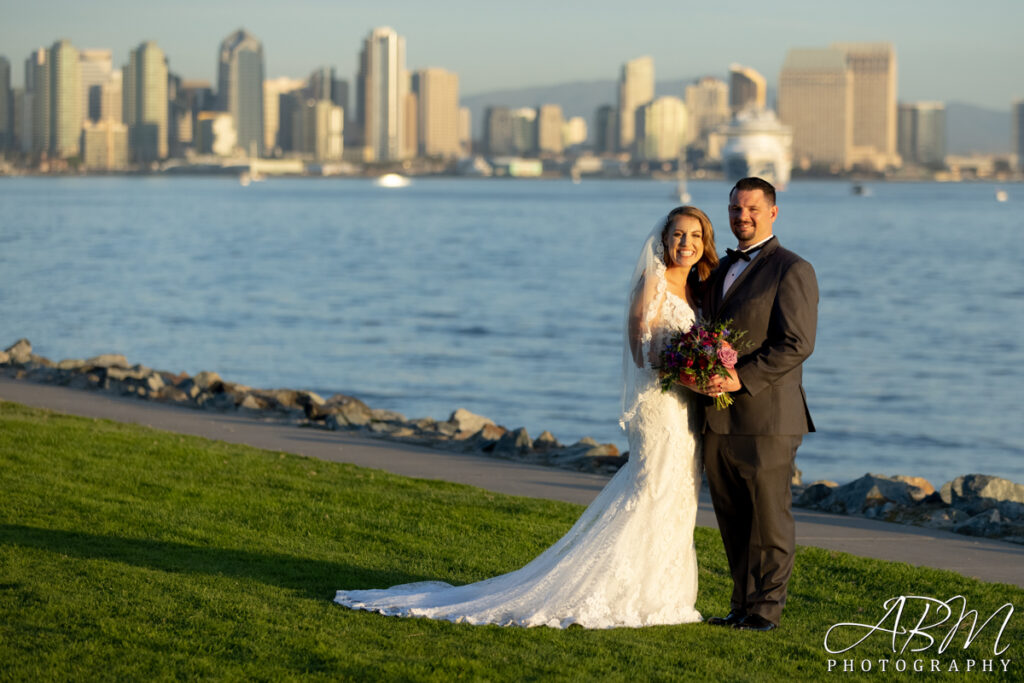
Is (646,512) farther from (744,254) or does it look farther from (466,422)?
(466,422)

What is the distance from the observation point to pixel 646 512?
6.69 meters

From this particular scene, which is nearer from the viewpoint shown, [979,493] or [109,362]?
[979,493]

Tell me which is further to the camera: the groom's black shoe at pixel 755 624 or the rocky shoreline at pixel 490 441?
the rocky shoreline at pixel 490 441

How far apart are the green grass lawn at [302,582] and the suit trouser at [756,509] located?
0.24 m

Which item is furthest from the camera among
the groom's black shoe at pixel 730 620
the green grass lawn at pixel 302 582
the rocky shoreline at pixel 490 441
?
the rocky shoreline at pixel 490 441

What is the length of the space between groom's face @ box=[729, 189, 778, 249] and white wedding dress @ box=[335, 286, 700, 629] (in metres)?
0.46

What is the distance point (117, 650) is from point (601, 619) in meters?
2.29

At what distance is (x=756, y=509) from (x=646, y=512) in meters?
0.53

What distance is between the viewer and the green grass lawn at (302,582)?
6.06 metres

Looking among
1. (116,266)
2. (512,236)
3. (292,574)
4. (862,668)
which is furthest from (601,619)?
(512,236)

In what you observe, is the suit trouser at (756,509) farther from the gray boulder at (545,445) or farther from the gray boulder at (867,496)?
the gray boulder at (545,445)

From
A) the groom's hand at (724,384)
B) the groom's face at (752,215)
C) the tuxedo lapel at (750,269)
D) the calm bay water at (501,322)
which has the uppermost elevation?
the groom's face at (752,215)

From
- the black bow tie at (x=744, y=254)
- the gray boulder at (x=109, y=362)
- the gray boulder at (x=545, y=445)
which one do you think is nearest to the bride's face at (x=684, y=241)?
the black bow tie at (x=744, y=254)

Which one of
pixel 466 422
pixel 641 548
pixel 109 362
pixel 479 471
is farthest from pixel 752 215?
pixel 109 362
